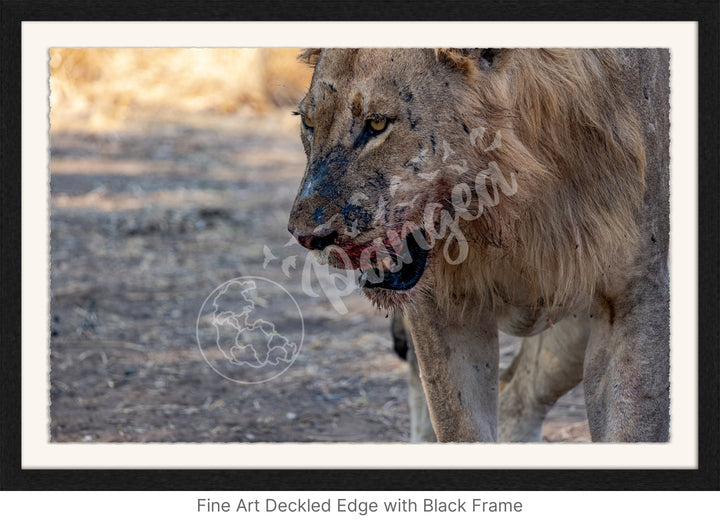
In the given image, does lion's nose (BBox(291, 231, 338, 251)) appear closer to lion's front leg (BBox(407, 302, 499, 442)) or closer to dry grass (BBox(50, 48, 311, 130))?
lion's front leg (BBox(407, 302, 499, 442))

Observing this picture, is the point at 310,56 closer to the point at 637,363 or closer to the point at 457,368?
the point at 457,368

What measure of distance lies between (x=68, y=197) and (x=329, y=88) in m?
5.50

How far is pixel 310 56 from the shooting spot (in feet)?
10.7

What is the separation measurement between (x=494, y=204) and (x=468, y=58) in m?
0.39

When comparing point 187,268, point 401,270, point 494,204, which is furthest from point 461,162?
point 187,268

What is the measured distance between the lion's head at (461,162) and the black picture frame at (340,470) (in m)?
0.16

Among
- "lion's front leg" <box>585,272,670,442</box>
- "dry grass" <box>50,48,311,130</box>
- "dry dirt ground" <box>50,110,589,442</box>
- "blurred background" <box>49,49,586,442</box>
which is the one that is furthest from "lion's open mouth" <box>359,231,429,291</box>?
"dry grass" <box>50,48,311,130</box>

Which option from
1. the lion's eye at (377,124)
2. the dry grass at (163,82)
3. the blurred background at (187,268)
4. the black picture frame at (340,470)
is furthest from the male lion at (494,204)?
the dry grass at (163,82)

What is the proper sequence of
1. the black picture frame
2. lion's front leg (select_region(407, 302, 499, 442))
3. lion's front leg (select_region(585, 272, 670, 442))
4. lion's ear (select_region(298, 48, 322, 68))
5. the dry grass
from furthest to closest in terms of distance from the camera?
the dry grass → lion's front leg (select_region(407, 302, 499, 442)) → lion's ear (select_region(298, 48, 322, 68)) → lion's front leg (select_region(585, 272, 670, 442)) → the black picture frame

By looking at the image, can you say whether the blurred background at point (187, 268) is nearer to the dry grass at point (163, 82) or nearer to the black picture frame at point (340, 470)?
the dry grass at point (163, 82)

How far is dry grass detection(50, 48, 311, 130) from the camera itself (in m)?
9.97

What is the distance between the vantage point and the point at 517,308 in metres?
3.41
